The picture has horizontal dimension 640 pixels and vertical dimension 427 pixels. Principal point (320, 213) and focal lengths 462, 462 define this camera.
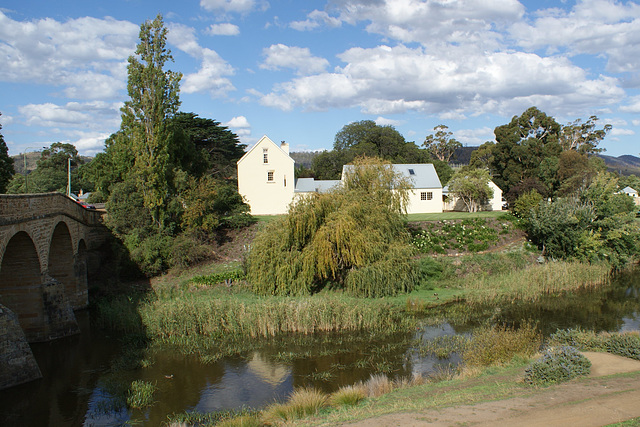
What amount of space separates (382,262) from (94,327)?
46.8 feet

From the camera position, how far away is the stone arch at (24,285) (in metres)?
18.9

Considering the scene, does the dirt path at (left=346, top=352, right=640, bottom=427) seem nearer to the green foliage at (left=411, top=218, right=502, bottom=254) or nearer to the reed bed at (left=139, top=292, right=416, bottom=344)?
the reed bed at (left=139, top=292, right=416, bottom=344)

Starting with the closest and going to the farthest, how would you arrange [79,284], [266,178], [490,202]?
1. [79,284]
2. [266,178]
3. [490,202]

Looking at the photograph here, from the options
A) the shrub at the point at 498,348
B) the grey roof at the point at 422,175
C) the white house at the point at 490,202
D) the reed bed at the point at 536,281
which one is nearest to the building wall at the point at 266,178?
the grey roof at the point at 422,175

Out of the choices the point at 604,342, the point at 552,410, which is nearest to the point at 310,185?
the point at 604,342

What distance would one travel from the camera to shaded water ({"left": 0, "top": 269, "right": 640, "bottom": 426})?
13.4 m

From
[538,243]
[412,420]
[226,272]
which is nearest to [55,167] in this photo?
[226,272]

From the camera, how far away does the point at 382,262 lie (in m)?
23.3

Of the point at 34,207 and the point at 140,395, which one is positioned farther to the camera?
the point at 34,207

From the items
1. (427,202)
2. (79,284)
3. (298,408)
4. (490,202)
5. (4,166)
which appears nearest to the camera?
(298,408)

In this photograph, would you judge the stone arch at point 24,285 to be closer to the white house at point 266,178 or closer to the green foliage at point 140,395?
the green foliage at point 140,395

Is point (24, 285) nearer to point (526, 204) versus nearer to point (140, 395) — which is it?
point (140, 395)

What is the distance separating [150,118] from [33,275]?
47.3 feet

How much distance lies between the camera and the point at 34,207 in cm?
1866
